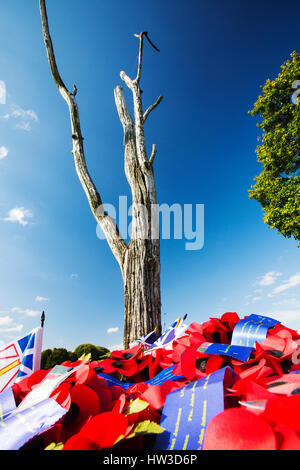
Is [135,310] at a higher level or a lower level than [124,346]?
higher

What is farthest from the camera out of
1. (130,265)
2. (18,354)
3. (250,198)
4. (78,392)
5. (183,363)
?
(250,198)

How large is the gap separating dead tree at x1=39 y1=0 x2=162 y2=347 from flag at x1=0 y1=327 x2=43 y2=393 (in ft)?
5.16

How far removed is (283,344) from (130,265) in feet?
7.29

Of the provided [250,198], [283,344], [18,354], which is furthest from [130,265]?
[250,198]

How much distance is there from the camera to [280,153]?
23.4 ft

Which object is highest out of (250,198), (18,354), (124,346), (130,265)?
(250,198)

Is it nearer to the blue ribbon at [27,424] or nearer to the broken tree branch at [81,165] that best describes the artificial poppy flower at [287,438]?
the blue ribbon at [27,424]

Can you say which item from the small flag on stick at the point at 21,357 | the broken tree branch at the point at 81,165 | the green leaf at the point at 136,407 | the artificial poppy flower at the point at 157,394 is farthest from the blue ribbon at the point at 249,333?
the broken tree branch at the point at 81,165

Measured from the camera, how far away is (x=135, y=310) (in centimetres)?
262

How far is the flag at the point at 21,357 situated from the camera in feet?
3.20

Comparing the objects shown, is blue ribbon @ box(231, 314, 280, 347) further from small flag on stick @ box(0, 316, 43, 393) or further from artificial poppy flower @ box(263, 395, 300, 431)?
small flag on stick @ box(0, 316, 43, 393)

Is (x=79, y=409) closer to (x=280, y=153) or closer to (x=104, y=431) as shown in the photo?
(x=104, y=431)

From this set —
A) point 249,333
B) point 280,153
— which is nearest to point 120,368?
point 249,333
